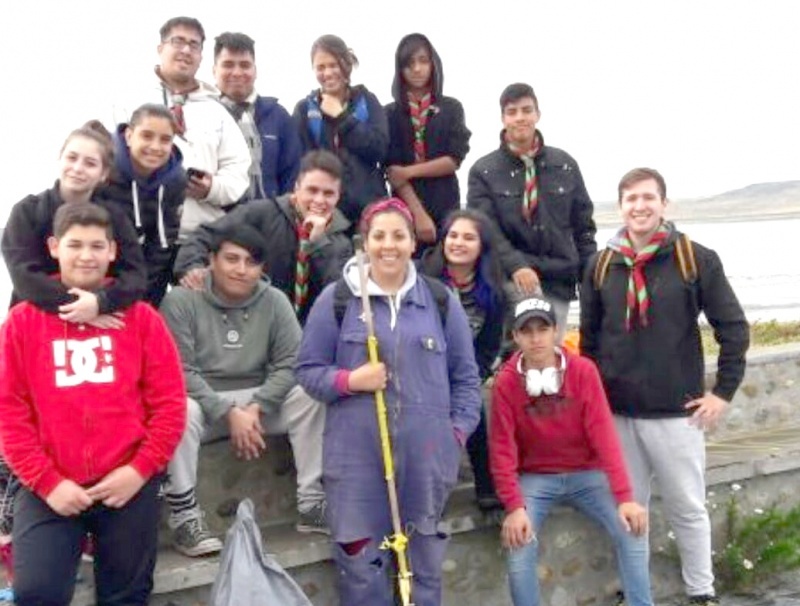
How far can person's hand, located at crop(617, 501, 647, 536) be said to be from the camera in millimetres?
5887

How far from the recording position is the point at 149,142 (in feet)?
18.9

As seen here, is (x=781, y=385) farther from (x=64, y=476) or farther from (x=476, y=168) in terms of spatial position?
(x=64, y=476)

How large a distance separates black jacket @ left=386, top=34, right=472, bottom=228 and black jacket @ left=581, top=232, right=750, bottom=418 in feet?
5.69

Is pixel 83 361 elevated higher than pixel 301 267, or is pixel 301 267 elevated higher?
pixel 301 267

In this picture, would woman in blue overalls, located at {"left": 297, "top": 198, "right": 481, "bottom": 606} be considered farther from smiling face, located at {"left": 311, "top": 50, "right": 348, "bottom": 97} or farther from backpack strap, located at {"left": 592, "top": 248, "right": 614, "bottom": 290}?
smiling face, located at {"left": 311, "top": 50, "right": 348, "bottom": 97}

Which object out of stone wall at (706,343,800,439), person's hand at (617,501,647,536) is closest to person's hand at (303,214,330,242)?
person's hand at (617,501,647,536)

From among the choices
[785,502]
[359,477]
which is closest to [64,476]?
[359,477]

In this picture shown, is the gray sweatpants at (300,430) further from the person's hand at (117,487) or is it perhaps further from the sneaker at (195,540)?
the person's hand at (117,487)

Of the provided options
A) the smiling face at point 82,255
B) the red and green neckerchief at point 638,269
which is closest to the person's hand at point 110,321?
the smiling face at point 82,255

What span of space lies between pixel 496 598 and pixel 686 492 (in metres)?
1.13

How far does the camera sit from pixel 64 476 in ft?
15.7

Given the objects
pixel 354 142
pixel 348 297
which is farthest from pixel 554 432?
pixel 354 142

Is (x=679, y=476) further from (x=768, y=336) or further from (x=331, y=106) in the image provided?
(x=768, y=336)

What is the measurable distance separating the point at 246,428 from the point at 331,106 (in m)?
2.32
